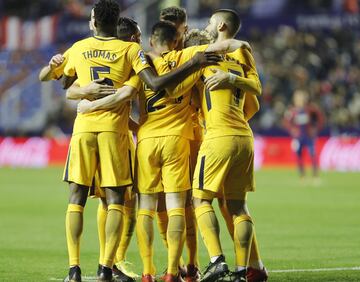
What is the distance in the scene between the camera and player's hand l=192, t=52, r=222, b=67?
8664 mm

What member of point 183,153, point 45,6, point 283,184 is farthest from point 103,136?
point 45,6

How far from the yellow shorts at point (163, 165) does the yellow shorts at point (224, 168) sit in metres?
0.17

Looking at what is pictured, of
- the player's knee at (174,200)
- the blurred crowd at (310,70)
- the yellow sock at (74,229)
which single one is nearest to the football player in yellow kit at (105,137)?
the yellow sock at (74,229)

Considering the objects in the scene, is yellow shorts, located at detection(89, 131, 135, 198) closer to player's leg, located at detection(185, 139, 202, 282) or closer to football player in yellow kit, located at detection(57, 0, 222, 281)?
football player in yellow kit, located at detection(57, 0, 222, 281)

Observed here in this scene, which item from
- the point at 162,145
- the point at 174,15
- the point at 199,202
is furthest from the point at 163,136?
the point at 174,15

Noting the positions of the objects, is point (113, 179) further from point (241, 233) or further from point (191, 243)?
point (241, 233)

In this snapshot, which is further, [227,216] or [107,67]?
[227,216]

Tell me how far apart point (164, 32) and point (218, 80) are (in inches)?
27.0

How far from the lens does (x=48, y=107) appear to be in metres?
32.9

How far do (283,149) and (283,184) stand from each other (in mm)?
7172

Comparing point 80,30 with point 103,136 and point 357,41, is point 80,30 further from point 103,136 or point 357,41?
point 103,136

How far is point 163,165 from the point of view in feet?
29.4

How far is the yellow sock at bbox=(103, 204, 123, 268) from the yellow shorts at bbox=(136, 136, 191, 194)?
0.31 meters

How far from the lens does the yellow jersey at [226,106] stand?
347 inches
